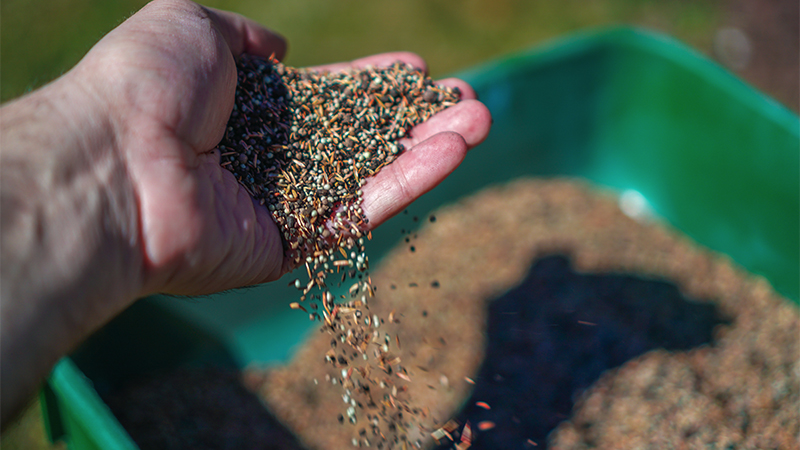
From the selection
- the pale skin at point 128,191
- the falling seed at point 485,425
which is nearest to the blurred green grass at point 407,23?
the pale skin at point 128,191

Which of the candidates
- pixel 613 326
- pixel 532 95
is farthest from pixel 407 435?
pixel 532 95

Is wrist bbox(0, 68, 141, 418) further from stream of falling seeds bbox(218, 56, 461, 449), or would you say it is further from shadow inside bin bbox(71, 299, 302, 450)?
shadow inside bin bbox(71, 299, 302, 450)

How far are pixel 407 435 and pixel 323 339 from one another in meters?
0.69

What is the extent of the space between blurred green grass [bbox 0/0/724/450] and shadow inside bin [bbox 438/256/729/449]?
209cm

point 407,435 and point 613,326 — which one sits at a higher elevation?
point 613,326

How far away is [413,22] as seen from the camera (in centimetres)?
443

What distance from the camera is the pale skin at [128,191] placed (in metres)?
1.19

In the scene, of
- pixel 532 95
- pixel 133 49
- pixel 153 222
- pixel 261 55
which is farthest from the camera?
pixel 532 95

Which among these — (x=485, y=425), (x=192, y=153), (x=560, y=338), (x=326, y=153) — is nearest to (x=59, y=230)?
(x=192, y=153)

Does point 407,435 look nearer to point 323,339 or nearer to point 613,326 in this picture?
point 323,339

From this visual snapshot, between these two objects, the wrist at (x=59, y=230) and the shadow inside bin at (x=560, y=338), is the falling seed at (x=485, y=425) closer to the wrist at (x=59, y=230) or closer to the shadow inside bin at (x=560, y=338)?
the shadow inside bin at (x=560, y=338)

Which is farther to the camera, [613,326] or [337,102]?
[613,326]

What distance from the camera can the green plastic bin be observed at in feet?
8.14

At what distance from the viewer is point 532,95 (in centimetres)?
311
